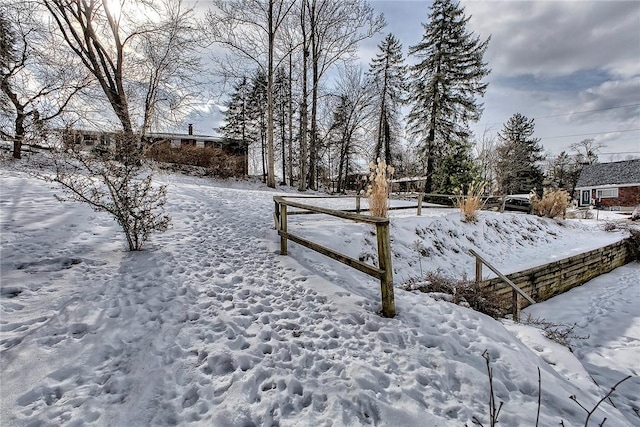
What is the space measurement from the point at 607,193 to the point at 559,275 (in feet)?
111

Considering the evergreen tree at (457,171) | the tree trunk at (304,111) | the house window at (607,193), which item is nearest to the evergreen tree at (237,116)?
the tree trunk at (304,111)

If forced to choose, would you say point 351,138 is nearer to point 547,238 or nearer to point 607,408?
point 547,238

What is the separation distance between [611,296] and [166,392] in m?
9.88

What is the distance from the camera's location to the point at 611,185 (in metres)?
30.7

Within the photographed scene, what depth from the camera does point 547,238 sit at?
1023 centimetres

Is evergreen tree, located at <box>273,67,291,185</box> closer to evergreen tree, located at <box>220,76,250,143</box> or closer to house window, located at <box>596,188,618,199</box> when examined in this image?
evergreen tree, located at <box>220,76,250,143</box>

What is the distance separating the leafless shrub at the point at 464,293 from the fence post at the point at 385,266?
3.86ft

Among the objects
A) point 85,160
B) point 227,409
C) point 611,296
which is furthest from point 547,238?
point 85,160

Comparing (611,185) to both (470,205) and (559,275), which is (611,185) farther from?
(470,205)

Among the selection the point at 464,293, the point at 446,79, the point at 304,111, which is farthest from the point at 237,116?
the point at 464,293

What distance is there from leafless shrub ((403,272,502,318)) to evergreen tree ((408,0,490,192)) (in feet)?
51.6

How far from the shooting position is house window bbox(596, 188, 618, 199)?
3052cm

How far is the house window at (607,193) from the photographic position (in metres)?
30.5

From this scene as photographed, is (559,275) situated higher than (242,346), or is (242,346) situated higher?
(242,346)
